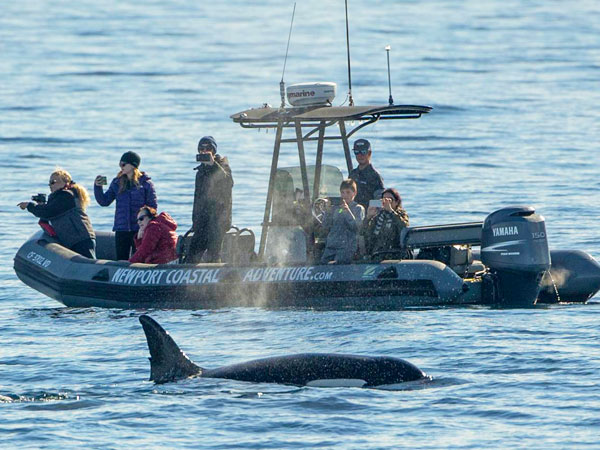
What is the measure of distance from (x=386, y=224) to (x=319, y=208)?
122 cm

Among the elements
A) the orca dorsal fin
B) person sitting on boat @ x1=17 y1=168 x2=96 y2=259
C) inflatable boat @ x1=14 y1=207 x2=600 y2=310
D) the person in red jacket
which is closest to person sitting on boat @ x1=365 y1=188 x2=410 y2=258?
inflatable boat @ x1=14 y1=207 x2=600 y2=310

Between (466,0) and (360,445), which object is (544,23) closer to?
(466,0)

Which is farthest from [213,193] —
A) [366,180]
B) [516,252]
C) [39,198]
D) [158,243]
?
[516,252]

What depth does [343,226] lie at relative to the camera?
53.7 feet

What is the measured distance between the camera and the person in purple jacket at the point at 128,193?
17734 mm

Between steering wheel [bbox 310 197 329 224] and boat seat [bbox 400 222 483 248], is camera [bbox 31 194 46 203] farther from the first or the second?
boat seat [bbox 400 222 483 248]

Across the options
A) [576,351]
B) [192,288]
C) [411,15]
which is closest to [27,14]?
[411,15]

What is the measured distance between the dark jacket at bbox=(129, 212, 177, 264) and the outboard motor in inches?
182

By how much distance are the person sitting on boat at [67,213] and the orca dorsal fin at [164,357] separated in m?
5.90

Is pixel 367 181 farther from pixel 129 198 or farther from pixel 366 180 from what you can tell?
pixel 129 198

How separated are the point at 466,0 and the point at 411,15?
9.22m

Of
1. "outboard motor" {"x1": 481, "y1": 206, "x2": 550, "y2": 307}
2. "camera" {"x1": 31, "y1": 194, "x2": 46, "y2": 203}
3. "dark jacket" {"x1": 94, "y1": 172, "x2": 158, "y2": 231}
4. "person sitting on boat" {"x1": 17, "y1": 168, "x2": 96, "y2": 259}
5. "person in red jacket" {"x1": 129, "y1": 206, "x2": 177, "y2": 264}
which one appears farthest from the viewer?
"camera" {"x1": 31, "y1": 194, "x2": 46, "y2": 203}

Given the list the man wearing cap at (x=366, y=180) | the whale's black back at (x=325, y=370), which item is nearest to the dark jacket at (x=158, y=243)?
the man wearing cap at (x=366, y=180)

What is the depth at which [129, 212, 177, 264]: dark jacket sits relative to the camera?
17766mm
